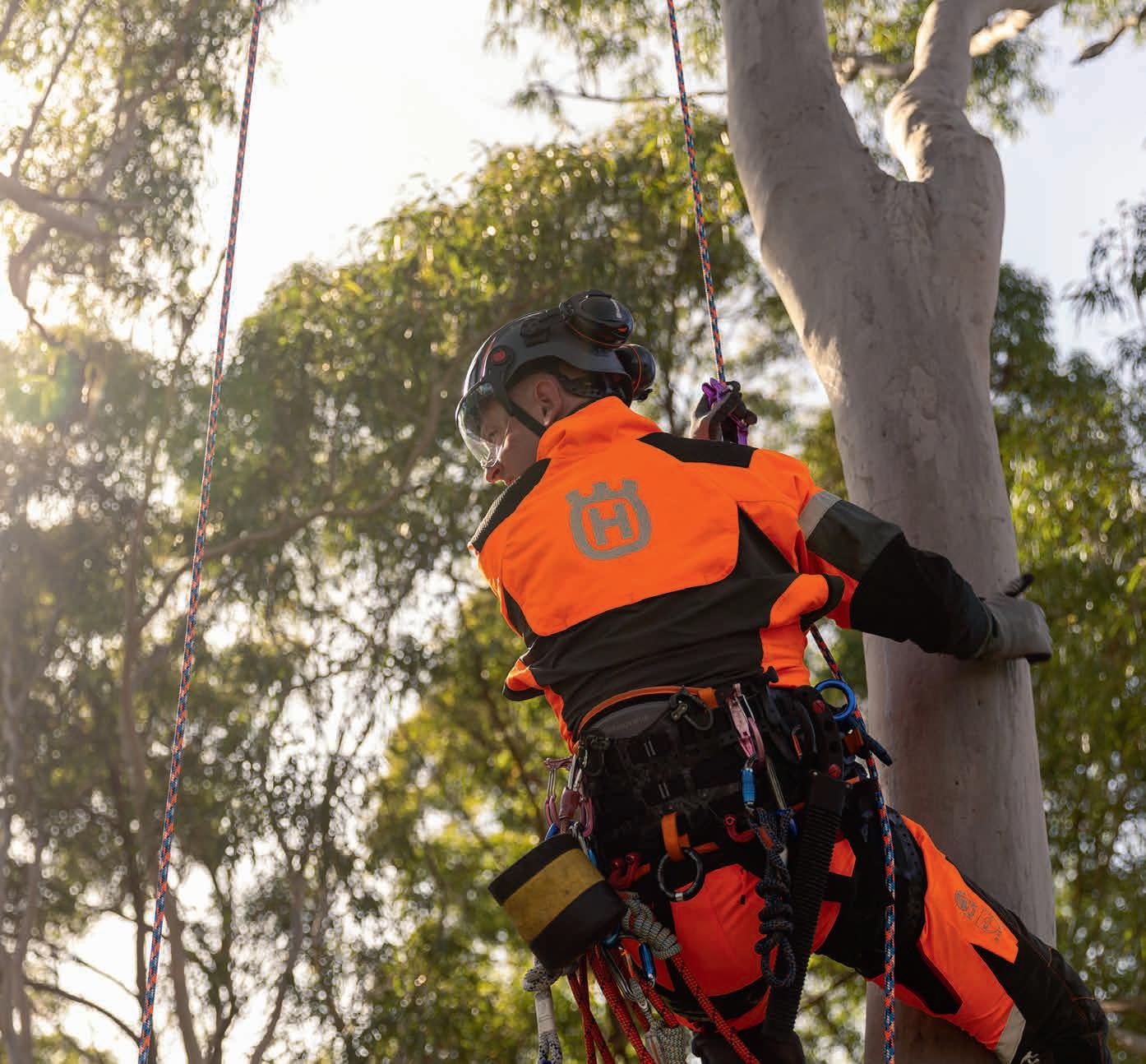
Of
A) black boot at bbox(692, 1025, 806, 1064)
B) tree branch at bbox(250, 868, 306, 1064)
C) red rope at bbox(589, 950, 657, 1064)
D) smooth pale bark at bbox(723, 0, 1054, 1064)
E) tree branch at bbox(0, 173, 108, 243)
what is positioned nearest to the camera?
red rope at bbox(589, 950, 657, 1064)

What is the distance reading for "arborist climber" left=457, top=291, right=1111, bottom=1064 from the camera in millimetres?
1820

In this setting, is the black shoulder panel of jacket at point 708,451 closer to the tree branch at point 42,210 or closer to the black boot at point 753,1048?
the black boot at point 753,1048

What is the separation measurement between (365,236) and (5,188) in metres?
2.65

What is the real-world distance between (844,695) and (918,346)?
896 mm

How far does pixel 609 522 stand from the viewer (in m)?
1.94

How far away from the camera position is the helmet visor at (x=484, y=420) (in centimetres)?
229

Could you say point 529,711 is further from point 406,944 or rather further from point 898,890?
point 898,890

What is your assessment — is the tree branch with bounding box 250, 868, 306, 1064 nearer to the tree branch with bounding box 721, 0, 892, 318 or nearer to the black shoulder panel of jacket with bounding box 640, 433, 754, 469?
the tree branch with bounding box 721, 0, 892, 318

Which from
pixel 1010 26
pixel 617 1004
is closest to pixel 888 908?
pixel 617 1004

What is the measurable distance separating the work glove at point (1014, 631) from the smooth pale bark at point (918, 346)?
5 cm

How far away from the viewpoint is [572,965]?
6.09 ft

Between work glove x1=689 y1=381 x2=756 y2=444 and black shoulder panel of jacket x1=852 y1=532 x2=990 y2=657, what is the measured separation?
1.43 feet

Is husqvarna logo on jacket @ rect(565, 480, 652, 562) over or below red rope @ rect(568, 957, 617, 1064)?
over

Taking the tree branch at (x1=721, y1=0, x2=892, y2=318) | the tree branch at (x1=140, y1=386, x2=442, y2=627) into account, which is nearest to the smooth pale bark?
the tree branch at (x1=721, y1=0, x2=892, y2=318)
